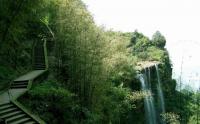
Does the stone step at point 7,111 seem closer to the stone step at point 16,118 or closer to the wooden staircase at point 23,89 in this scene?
the wooden staircase at point 23,89

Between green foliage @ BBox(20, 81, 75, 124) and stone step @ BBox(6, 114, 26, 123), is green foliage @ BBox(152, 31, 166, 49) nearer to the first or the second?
green foliage @ BBox(20, 81, 75, 124)

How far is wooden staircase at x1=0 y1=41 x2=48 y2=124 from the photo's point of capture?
512 inches

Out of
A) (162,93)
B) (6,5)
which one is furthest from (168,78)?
(6,5)

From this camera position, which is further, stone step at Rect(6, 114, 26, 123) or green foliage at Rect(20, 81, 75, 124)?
green foliage at Rect(20, 81, 75, 124)

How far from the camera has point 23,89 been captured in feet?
52.3

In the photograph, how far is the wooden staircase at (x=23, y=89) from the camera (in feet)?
42.7

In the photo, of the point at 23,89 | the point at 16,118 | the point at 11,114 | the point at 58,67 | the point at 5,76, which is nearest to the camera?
the point at 16,118

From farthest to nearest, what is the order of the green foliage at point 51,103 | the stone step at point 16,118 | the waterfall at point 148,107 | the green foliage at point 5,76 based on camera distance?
the waterfall at point 148,107
the green foliage at point 5,76
the green foliage at point 51,103
the stone step at point 16,118

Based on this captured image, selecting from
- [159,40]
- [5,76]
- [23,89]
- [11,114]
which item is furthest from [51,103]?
[159,40]

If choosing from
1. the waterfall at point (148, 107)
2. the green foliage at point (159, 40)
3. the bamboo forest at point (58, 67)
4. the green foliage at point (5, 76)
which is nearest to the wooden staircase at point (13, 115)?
the bamboo forest at point (58, 67)

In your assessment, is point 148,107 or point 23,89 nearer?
point 23,89

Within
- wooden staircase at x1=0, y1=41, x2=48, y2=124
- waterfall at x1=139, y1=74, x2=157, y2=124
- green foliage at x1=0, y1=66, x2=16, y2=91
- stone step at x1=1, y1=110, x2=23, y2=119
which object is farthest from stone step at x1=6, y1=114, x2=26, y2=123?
waterfall at x1=139, y1=74, x2=157, y2=124

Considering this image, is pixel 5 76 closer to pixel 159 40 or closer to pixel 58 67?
pixel 58 67

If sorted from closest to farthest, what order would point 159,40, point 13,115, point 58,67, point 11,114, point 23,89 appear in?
point 11,114, point 13,115, point 23,89, point 58,67, point 159,40
